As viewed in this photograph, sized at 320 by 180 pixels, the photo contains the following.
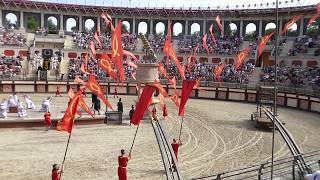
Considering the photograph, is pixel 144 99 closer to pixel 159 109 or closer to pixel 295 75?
pixel 159 109

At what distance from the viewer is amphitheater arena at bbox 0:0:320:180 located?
58.0 feet

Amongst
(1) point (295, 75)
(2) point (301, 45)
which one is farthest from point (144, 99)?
(2) point (301, 45)

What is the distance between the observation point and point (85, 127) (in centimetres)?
2584

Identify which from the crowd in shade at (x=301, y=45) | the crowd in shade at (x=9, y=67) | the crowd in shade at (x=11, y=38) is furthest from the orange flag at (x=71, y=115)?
the crowd in shade at (x=11, y=38)

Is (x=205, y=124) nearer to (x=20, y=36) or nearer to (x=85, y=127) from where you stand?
(x=85, y=127)

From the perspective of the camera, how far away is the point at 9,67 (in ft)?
175

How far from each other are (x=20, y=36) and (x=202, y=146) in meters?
54.4

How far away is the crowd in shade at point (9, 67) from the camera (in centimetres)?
4963

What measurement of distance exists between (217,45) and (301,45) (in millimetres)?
14098

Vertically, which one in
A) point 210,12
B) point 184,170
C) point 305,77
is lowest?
point 184,170

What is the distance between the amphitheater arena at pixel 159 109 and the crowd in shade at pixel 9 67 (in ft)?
0.43

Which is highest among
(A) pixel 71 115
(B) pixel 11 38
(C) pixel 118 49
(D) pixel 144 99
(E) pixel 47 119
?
(B) pixel 11 38

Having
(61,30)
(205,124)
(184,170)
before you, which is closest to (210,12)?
(61,30)

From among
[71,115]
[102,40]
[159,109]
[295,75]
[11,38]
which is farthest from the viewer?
[102,40]
